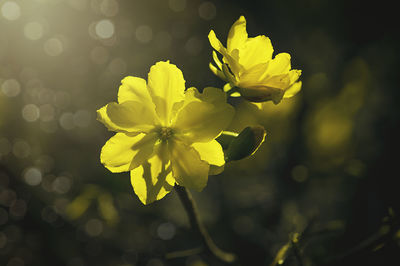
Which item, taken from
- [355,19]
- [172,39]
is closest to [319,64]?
[355,19]

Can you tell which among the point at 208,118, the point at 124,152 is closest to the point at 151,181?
the point at 124,152

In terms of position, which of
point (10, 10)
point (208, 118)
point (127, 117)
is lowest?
point (208, 118)

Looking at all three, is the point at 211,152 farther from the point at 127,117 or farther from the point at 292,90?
the point at 292,90

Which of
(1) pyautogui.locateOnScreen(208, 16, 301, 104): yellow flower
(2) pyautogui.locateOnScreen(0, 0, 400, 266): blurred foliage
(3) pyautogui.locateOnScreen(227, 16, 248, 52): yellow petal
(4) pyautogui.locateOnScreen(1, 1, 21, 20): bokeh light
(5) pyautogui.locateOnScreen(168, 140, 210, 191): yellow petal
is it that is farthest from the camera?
(4) pyautogui.locateOnScreen(1, 1, 21, 20): bokeh light

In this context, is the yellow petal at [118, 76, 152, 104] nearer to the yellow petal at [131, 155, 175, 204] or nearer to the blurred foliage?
the yellow petal at [131, 155, 175, 204]

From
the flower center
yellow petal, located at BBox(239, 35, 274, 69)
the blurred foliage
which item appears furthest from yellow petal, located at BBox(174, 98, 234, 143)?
the blurred foliage

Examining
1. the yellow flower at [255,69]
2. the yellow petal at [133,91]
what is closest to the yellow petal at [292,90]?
the yellow flower at [255,69]
